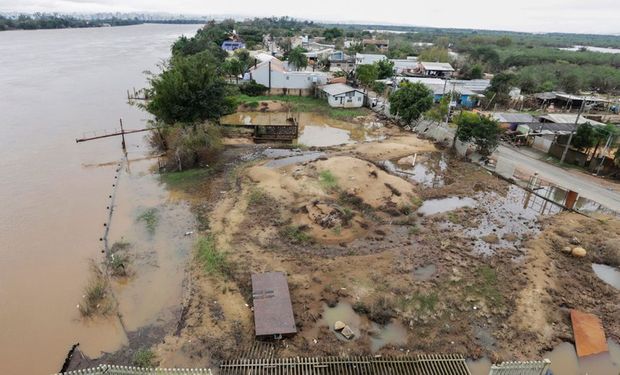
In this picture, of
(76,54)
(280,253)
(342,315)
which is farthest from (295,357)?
(76,54)

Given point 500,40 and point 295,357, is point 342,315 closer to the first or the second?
point 295,357

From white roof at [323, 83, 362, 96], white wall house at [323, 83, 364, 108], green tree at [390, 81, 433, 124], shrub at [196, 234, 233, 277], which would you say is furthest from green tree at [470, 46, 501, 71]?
shrub at [196, 234, 233, 277]

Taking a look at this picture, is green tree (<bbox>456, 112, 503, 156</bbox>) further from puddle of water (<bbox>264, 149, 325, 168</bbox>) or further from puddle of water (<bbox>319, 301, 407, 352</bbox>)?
puddle of water (<bbox>319, 301, 407, 352</bbox>)

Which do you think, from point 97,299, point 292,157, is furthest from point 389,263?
point 292,157

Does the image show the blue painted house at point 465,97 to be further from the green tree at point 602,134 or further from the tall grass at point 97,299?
the tall grass at point 97,299

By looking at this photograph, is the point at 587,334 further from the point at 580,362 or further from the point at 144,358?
the point at 144,358
